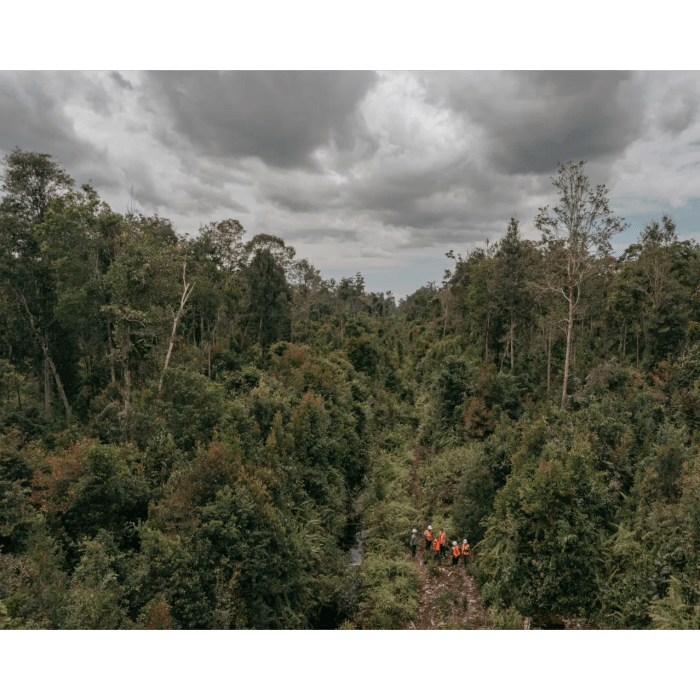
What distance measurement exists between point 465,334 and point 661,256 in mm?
20980

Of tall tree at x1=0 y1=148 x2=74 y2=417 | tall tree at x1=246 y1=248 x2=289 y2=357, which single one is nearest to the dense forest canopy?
tall tree at x1=0 y1=148 x2=74 y2=417

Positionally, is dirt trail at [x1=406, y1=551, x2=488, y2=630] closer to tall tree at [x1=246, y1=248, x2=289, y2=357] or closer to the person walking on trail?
the person walking on trail

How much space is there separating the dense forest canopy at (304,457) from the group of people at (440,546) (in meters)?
0.76

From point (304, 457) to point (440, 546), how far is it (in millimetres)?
7296

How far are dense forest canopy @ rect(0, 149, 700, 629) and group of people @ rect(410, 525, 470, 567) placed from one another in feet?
2.50

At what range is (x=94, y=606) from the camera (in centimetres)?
937

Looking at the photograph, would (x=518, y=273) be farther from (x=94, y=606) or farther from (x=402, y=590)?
(x=94, y=606)

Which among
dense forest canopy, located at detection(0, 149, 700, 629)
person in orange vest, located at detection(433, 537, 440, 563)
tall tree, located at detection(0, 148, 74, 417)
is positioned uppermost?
tall tree, located at detection(0, 148, 74, 417)

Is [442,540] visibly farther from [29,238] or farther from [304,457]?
[29,238]

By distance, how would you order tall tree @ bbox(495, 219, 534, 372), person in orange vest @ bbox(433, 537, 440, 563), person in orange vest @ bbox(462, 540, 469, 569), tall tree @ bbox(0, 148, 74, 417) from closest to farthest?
person in orange vest @ bbox(462, 540, 469, 569) → person in orange vest @ bbox(433, 537, 440, 563) → tall tree @ bbox(0, 148, 74, 417) → tall tree @ bbox(495, 219, 534, 372)

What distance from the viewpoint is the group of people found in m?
15.7

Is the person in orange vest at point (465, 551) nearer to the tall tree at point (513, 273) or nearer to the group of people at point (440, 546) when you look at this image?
the group of people at point (440, 546)

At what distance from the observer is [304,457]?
20125mm

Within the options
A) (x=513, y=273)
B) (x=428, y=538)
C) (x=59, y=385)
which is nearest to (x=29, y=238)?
(x=59, y=385)
